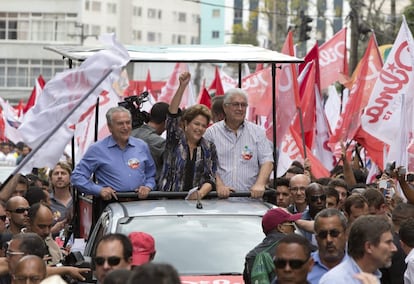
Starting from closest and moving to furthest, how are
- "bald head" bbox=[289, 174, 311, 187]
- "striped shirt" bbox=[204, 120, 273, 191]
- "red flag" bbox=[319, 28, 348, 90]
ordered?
"striped shirt" bbox=[204, 120, 273, 191] < "bald head" bbox=[289, 174, 311, 187] < "red flag" bbox=[319, 28, 348, 90]

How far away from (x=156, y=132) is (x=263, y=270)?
4315 mm

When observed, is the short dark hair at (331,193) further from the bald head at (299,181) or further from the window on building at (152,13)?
the window on building at (152,13)

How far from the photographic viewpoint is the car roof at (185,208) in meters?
10.3

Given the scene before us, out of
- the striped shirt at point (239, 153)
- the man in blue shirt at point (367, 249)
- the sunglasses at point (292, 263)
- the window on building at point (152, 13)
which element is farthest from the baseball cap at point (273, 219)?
the window on building at point (152, 13)

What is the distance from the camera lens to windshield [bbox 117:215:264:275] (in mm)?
9695

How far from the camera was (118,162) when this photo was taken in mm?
11625

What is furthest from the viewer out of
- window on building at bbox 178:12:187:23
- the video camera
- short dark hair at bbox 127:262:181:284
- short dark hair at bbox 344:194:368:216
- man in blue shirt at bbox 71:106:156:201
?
window on building at bbox 178:12:187:23

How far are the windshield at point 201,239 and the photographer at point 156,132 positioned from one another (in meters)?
1.78

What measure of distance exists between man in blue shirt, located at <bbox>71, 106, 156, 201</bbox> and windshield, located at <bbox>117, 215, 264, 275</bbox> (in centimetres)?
136

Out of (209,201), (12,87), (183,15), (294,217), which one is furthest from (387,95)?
(183,15)

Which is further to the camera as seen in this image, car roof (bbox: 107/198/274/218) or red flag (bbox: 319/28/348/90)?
red flag (bbox: 319/28/348/90)

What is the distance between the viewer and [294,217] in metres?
9.59

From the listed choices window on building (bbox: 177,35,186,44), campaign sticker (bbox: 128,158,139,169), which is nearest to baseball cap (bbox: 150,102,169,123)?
campaign sticker (bbox: 128,158,139,169)

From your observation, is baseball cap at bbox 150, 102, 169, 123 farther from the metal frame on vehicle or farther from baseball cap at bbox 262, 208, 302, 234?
baseball cap at bbox 262, 208, 302, 234
